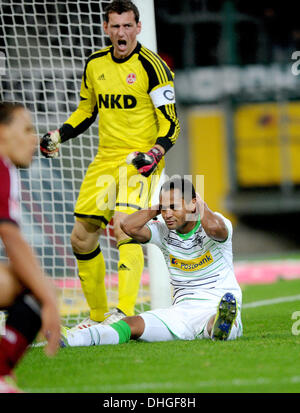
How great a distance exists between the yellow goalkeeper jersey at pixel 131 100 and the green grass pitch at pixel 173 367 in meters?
1.51

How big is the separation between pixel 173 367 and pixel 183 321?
1069mm

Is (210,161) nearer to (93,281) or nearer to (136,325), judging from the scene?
(93,281)

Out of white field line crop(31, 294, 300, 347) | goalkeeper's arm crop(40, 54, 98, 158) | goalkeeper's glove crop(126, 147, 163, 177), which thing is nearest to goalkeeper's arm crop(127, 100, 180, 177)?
goalkeeper's glove crop(126, 147, 163, 177)

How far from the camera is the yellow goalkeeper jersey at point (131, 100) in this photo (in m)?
5.71

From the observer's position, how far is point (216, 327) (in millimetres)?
4852

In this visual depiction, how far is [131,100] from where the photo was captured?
5793 mm

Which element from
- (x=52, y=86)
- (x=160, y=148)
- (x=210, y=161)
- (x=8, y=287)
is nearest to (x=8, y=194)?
(x=8, y=287)

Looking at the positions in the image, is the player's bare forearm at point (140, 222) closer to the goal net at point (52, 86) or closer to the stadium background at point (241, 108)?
the goal net at point (52, 86)

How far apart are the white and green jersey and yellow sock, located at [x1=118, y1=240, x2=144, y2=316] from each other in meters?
0.52

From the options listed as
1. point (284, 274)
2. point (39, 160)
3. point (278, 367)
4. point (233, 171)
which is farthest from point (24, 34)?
point (233, 171)

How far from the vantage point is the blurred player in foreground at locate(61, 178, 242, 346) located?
4883mm

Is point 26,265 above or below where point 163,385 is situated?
above

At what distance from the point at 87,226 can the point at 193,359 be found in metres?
1.90

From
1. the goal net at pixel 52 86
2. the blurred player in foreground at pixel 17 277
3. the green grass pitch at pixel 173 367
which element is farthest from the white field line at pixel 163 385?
the goal net at pixel 52 86
